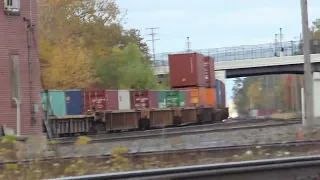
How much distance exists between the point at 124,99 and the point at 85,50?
14.1m

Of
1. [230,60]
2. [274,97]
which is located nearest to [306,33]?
[230,60]

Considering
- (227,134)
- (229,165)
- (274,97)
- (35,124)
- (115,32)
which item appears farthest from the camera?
(274,97)

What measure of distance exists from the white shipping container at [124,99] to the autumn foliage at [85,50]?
8.68 m

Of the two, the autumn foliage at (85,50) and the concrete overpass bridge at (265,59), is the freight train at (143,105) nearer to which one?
the autumn foliage at (85,50)

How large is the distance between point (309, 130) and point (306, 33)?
3590 millimetres

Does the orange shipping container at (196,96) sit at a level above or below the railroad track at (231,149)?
above

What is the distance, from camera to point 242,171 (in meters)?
7.52

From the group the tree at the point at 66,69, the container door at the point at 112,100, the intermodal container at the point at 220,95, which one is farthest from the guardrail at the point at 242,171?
the intermodal container at the point at 220,95

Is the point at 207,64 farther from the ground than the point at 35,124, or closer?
farther from the ground

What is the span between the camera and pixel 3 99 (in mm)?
21344

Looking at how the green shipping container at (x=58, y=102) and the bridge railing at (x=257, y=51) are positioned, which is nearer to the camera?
the green shipping container at (x=58, y=102)

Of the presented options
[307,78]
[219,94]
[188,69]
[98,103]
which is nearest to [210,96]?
[188,69]

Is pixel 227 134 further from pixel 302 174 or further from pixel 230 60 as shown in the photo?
pixel 230 60

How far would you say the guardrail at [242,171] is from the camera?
719 cm
